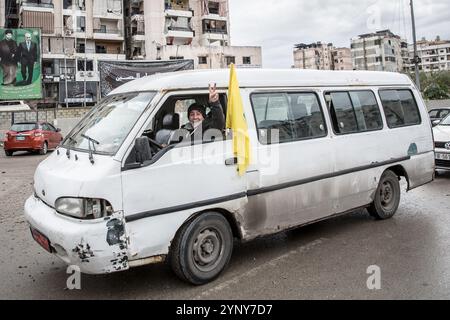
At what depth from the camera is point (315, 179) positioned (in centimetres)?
514

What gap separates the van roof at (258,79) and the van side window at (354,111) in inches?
6.6

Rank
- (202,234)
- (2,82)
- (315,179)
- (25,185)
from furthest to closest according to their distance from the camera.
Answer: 1. (2,82)
2. (25,185)
3. (315,179)
4. (202,234)

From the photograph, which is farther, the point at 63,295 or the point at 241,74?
the point at 241,74

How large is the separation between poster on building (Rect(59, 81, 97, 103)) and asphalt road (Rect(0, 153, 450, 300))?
122ft

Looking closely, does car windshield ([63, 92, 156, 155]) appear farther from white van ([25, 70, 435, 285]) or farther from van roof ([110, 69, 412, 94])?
van roof ([110, 69, 412, 94])

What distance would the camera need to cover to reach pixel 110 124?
434cm

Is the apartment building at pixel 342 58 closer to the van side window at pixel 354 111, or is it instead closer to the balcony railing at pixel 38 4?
the balcony railing at pixel 38 4

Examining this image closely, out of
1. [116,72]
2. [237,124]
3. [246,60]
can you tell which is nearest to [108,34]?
[246,60]

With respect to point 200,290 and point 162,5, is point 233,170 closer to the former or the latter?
point 200,290

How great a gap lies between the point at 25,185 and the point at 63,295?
766 cm

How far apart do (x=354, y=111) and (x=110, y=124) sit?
324cm

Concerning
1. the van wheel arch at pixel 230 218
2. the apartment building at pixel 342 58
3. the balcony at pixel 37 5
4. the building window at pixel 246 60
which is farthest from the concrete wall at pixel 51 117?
the apartment building at pixel 342 58

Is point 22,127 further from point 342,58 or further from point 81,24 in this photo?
point 342,58

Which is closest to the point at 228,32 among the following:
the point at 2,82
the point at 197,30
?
the point at 197,30
